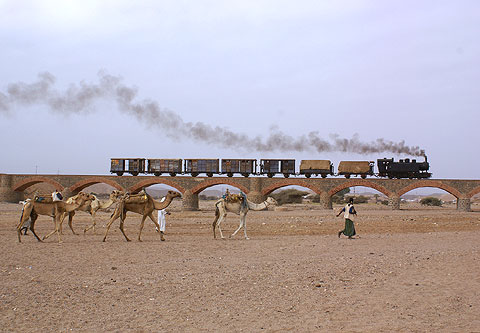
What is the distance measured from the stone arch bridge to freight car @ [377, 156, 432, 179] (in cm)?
78

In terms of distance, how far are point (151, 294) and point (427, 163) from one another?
42.3 m

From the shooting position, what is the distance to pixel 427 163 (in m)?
45.4

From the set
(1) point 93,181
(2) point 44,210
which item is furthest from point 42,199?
(1) point 93,181

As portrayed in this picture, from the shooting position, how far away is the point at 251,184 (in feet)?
154

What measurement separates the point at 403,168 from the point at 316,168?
822 cm

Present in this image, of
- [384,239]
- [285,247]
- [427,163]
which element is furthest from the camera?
[427,163]

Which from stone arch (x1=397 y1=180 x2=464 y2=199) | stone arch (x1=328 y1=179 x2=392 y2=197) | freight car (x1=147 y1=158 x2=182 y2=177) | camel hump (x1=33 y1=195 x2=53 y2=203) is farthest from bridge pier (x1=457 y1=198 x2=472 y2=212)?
camel hump (x1=33 y1=195 x2=53 y2=203)

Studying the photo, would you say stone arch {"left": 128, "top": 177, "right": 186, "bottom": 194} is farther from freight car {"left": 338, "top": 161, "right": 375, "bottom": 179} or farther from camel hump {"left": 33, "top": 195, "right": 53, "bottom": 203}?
camel hump {"left": 33, "top": 195, "right": 53, "bottom": 203}

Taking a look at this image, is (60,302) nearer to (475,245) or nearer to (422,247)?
(422,247)

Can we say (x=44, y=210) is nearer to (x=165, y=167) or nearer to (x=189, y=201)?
(x=189, y=201)

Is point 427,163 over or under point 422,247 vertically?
over

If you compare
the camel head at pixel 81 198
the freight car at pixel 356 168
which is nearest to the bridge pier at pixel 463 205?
the freight car at pixel 356 168

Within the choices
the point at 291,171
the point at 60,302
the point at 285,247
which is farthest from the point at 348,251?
the point at 291,171

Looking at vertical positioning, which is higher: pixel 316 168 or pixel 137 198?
pixel 316 168
